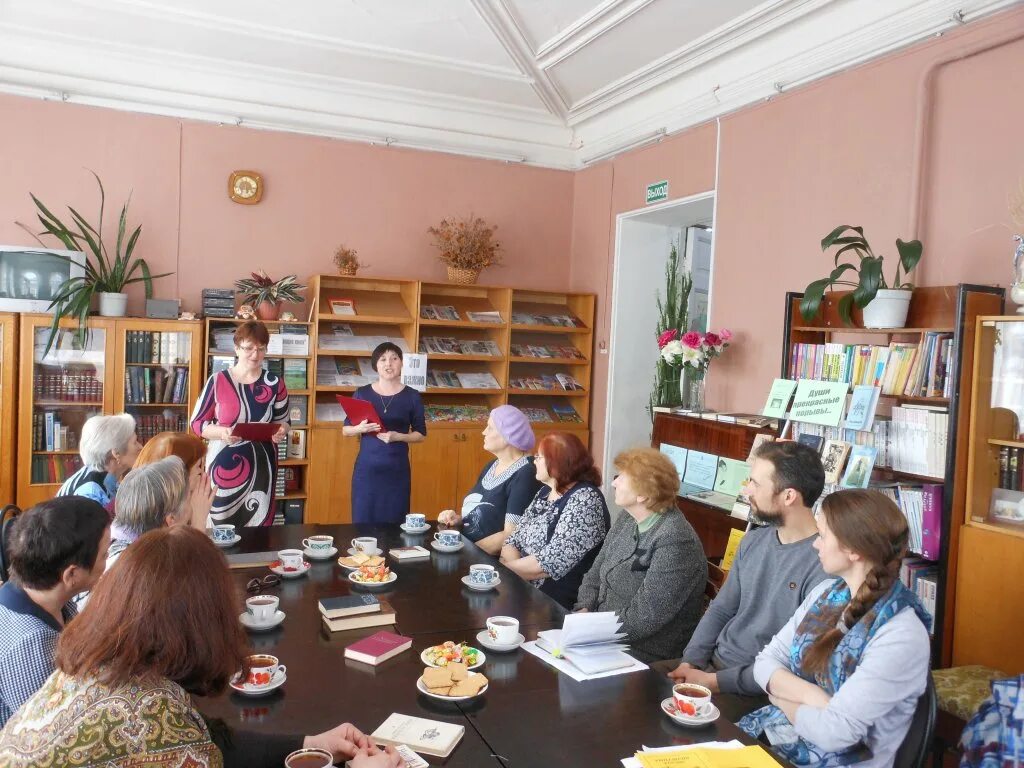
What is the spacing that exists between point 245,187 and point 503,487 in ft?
11.3

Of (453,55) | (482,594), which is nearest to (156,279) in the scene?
(453,55)

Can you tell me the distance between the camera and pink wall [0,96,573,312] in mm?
5312

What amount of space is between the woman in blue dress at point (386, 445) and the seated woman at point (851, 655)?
8.37ft

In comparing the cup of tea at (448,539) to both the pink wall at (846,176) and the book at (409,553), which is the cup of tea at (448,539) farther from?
the pink wall at (846,176)

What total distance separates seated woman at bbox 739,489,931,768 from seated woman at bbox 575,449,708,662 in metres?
0.48

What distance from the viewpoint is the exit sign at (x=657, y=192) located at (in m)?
5.59

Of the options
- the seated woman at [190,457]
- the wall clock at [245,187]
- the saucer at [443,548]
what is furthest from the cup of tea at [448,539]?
the wall clock at [245,187]

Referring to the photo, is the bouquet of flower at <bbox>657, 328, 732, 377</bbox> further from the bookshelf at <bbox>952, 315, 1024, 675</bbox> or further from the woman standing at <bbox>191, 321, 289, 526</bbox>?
the woman standing at <bbox>191, 321, 289, 526</bbox>

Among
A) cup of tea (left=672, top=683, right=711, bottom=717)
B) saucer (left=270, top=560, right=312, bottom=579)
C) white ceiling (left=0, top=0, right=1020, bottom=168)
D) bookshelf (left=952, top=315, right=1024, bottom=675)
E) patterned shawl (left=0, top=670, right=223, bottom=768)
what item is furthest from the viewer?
white ceiling (left=0, top=0, right=1020, bottom=168)

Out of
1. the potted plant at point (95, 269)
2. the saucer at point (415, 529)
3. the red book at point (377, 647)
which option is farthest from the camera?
the potted plant at point (95, 269)

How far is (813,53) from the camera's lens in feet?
13.8

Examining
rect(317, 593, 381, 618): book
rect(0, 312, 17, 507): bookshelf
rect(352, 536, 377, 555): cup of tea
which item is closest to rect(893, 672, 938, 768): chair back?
rect(317, 593, 381, 618): book

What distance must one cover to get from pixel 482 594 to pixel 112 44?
4669 mm

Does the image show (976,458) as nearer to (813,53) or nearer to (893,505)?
(893,505)
